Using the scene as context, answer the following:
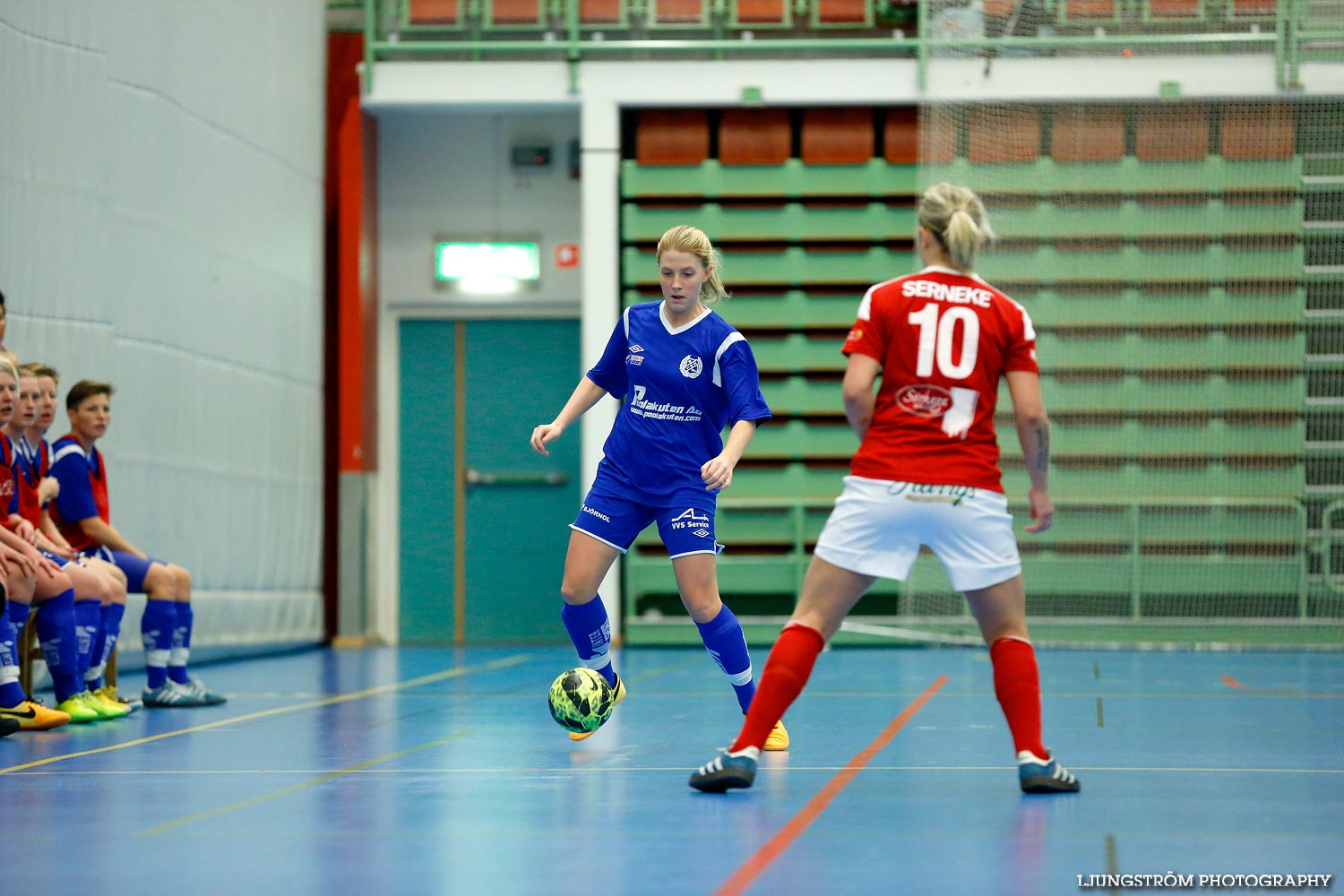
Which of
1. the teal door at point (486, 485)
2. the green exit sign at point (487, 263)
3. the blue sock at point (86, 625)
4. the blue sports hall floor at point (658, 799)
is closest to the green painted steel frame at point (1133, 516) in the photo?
the teal door at point (486, 485)

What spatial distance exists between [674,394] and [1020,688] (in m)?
1.69

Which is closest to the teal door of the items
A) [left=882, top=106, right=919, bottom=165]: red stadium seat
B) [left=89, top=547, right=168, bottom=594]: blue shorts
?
[left=882, top=106, right=919, bottom=165]: red stadium seat

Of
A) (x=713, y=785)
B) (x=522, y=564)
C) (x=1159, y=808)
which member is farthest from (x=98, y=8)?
(x=1159, y=808)

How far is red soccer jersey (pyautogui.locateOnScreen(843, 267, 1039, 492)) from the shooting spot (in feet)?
12.6

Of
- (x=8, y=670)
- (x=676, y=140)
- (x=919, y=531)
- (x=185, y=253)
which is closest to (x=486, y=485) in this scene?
(x=676, y=140)

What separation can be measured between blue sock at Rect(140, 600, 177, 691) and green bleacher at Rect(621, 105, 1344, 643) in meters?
5.87

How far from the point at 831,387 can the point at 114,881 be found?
416 inches

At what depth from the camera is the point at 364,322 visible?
13227 mm

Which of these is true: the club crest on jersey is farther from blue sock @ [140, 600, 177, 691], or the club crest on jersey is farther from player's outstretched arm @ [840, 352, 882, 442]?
blue sock @ [140, 600, 177, 691]

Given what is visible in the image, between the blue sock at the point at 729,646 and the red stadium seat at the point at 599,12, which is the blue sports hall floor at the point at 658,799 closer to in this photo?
the blue sock at the point at 729,646

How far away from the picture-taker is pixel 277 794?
167 inches

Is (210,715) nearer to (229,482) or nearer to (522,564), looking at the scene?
(229,482)

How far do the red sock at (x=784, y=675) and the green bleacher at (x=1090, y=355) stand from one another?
7.83 meters

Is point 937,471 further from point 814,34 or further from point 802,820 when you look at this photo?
point 814,34
